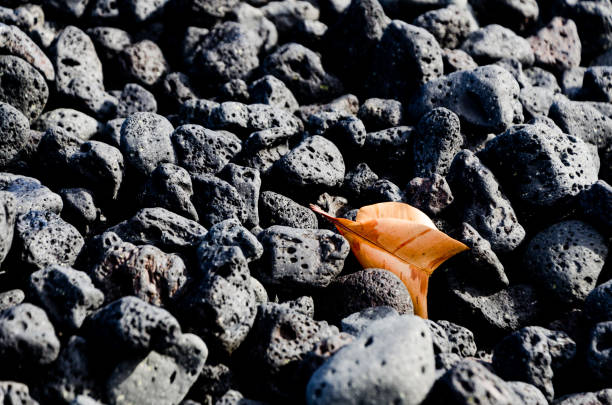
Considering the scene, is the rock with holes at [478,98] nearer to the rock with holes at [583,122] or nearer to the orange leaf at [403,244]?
the rock with holes at [583,122]

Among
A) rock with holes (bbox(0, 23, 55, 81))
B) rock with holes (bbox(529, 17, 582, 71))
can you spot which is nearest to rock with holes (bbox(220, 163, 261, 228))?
rock with holes (bbox(0, 23, 55, 81))

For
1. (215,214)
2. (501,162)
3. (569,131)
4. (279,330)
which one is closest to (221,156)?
(215,214)

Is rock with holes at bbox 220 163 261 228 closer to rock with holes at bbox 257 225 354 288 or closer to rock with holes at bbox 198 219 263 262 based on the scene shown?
rock with holes at bbox 257 225 354 288

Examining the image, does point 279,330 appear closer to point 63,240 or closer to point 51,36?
point 63,240

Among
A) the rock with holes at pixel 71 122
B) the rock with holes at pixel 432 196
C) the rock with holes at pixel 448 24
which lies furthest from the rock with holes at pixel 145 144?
the rock with holes at pixel 448 24

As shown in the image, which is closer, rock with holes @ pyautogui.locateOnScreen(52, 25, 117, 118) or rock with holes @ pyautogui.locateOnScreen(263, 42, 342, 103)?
rock with holes @ pyautogui.locateOnScreen(52, 25, 117, 118)

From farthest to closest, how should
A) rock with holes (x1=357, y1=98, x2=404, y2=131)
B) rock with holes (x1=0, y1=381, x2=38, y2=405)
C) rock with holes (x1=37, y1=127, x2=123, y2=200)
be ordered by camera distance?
rock with holes (x1=357, y1=98, x2=404, y2=131) < rock with holes (x1=37, y1=127, x2=123, y2=200) < rock with holes (x1=0, y1=381, x2=38, y2=405)
